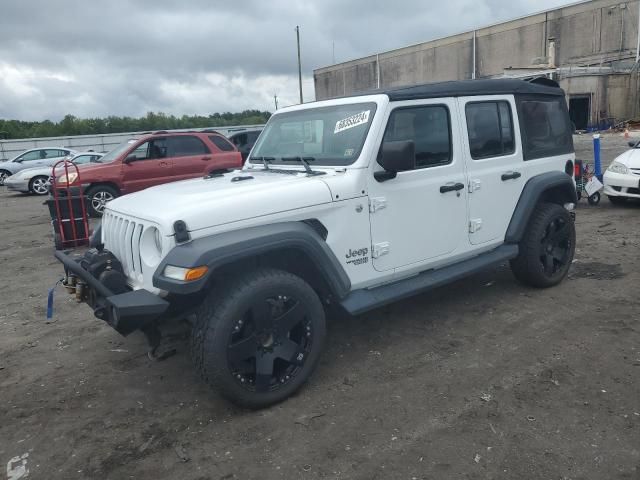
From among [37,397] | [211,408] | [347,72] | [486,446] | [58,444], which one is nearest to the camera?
[486,446]

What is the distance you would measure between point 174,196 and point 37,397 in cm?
170

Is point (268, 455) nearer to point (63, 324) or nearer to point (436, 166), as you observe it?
point (436, 166)

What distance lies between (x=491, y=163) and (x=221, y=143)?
7991 millimetres

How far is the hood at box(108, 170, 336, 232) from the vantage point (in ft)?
9.96

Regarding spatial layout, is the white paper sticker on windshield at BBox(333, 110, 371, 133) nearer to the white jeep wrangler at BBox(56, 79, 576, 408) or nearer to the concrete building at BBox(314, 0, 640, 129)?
the white jeep wrangler at BBox(56, 79, 576, 408)

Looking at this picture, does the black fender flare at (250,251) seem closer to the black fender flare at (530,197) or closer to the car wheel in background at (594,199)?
the black fender flare at (530,197)

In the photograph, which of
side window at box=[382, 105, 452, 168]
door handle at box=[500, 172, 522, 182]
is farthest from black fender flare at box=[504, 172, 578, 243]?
side window at box=[382, 105, 452, 168]

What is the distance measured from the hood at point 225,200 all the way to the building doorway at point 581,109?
3271cm

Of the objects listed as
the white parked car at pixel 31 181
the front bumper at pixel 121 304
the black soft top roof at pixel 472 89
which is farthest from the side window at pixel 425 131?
the white parked car at pixel 31 181

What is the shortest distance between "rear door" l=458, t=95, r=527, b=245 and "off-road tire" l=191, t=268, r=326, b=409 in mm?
1901

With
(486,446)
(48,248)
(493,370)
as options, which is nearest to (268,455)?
(486,446)

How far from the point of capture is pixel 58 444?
3.02 meters

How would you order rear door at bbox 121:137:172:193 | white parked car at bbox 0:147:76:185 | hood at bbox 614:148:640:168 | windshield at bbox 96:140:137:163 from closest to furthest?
hood at bbox 614:148:640:168 → rear door at bbox 121:137:172:193 → windshield at bbox 96:140:137:163 → white parked car at bbox 0:147:76:185

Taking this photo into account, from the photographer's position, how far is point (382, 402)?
3.30 m
